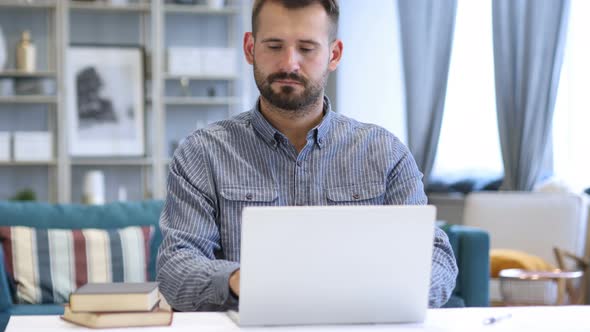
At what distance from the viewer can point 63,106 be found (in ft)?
20.6

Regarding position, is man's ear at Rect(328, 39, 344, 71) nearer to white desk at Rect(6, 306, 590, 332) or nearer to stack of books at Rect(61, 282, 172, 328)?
white desk at Rect(6, 306, 590, 332)

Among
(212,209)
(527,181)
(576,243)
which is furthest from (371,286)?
(527,181)

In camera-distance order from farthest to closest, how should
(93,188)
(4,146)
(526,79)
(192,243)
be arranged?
(93,188), (4,146), (526,79), (192,243)

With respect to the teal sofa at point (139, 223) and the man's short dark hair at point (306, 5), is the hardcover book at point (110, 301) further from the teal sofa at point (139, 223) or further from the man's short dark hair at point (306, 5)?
the teal sofa at point (139, 223)

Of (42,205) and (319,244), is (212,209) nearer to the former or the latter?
(319,244)

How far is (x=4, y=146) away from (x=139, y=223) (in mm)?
2531

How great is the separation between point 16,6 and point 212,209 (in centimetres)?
471

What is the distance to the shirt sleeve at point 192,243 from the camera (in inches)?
71.2

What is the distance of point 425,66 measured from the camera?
6031mm

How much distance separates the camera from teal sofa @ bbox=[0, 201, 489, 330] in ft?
13.0

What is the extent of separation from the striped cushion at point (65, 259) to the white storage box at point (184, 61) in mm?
2621

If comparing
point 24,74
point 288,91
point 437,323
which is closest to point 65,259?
point 288,91

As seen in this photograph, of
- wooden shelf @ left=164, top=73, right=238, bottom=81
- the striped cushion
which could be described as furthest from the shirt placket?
wooden shelf @ left=164, top=73, right=238, bottom=81

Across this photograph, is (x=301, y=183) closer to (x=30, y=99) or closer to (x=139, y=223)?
(x=139, y=223)
